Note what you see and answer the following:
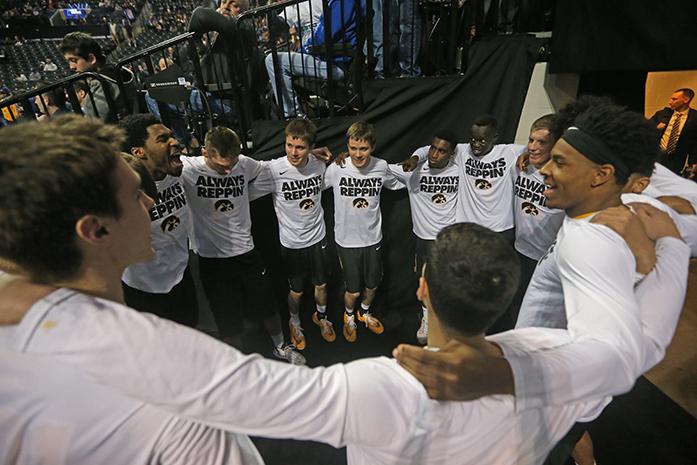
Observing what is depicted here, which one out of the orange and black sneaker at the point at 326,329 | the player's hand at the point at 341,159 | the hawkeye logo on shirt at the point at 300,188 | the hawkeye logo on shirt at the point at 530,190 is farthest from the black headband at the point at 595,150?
the orange and black sneaker at the point at 326,329

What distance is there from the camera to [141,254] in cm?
100

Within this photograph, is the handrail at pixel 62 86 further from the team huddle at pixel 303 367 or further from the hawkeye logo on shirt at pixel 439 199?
the hawkeye logo on shirt at pixel 439 199

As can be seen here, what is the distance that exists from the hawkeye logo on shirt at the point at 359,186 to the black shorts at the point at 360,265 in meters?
0.55

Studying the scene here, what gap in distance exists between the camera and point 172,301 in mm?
2625

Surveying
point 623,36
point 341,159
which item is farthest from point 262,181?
point 623,36

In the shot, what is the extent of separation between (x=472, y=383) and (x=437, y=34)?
3.53 meters

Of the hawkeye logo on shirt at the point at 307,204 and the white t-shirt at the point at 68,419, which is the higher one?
the white t-shirt at the point at 68,419

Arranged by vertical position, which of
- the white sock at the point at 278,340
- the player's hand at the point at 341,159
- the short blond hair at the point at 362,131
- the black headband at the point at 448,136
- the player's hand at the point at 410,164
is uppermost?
the short blond hair at the point at 362,131

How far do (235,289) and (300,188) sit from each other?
108 centimetres

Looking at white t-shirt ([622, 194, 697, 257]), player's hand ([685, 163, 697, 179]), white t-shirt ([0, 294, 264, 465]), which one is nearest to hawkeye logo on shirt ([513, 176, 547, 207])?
white t-shirt ([622, 194, 697, 257])

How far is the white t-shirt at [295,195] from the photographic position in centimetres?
312

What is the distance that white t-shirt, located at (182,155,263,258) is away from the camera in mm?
2781

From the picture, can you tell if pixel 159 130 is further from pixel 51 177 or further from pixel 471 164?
pixel 471 164

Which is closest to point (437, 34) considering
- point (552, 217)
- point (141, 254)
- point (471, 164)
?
point (471, 164)
